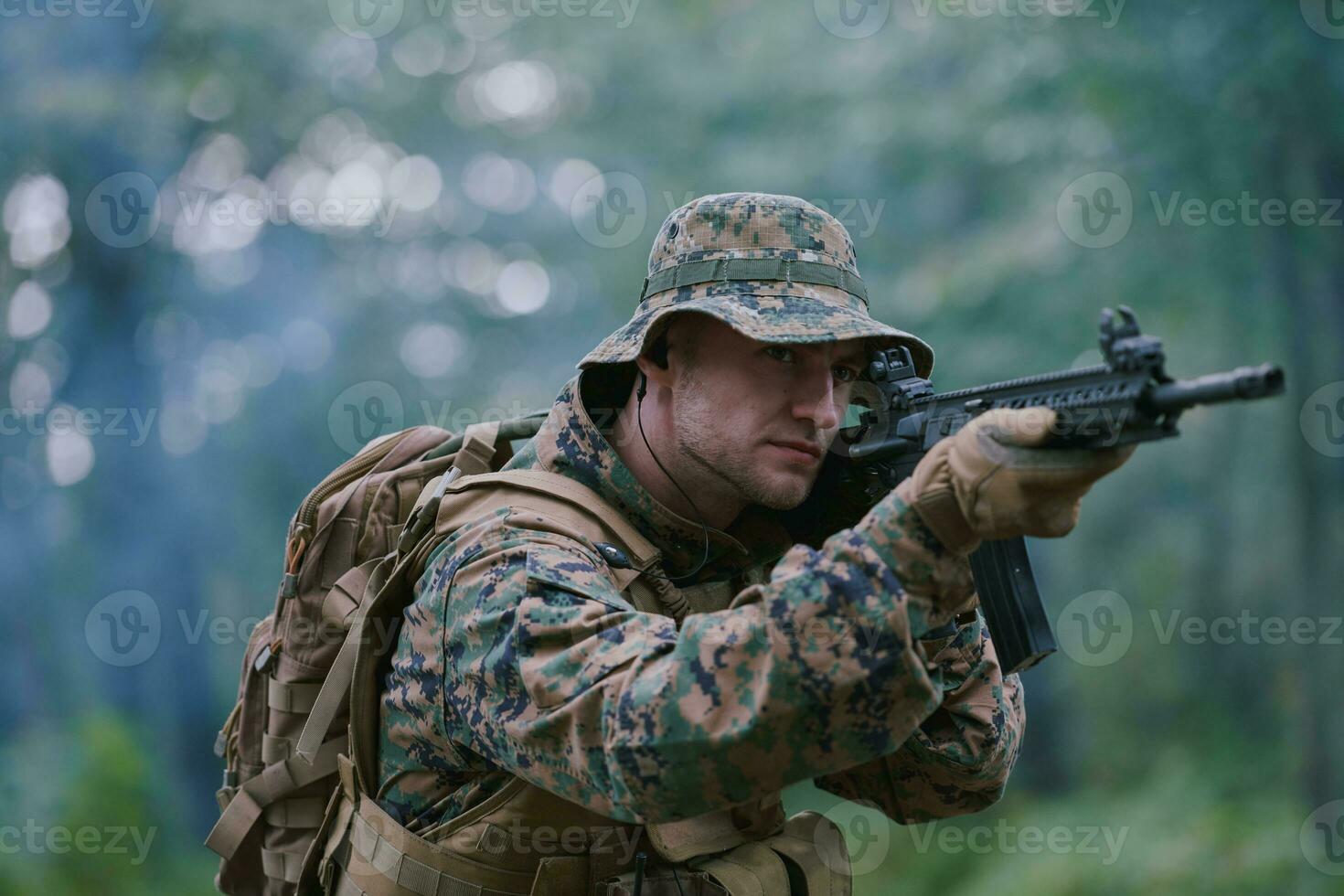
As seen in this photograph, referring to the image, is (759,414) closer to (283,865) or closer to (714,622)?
(714,622)

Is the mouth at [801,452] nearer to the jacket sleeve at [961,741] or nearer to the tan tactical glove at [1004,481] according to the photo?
the jacket sleeve at [961,741]

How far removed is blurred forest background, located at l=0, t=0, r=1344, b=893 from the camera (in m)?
11.5

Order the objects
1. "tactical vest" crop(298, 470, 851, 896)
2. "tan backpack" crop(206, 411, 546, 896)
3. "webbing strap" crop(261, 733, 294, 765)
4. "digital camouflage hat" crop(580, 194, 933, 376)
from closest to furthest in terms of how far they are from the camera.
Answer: "tactical vest" crop(298, 470, 851, 896), "digital camouflage hat" crop(580, 194, 933, 376), "tan backpack" crop(206, 411, 546, 896), "webbing strap" crop(261, 733, 294, 765)

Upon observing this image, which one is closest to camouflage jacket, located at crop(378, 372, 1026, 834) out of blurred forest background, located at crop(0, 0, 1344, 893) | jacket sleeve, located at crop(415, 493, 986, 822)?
jacket sleeve, located at crop(415, 493, 986, 822)

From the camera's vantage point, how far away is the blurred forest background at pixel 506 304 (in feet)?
37.7

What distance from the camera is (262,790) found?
3.78 meters

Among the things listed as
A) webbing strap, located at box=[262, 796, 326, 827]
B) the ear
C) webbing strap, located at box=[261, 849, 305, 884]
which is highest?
the ear

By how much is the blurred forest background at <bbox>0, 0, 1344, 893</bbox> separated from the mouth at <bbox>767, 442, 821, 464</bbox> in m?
8.17

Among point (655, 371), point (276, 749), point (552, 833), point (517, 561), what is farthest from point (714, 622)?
point (276, 749)

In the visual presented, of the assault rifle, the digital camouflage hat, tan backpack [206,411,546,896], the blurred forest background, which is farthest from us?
the blurred forest background

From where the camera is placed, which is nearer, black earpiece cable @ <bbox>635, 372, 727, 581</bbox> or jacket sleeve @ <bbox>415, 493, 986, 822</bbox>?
jacket sleeve @ <bbox>415, 493, 986, 822</bbox>

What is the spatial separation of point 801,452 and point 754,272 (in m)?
0.52

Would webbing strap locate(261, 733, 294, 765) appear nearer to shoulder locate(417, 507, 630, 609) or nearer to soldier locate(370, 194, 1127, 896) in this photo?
soldier locate(370, 194, 1127, 896)

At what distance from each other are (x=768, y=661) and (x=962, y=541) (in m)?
0.43
